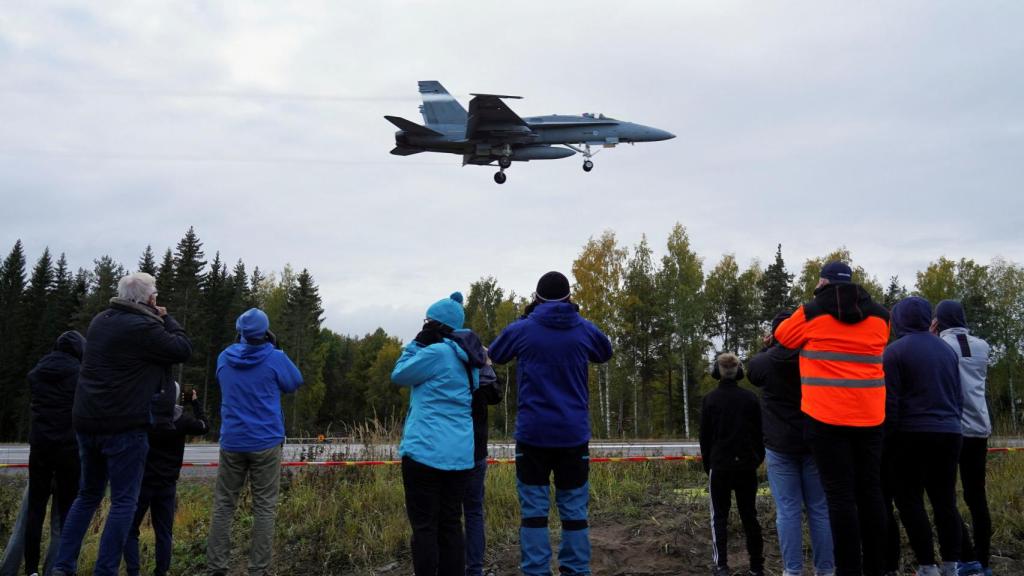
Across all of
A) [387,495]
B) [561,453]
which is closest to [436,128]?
[387,495]

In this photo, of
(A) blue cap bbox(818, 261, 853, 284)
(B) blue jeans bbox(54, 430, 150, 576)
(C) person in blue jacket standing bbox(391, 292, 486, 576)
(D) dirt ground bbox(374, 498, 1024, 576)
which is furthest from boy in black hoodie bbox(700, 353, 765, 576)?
(B) blue jeans bbox(54, 430, 150, 576)

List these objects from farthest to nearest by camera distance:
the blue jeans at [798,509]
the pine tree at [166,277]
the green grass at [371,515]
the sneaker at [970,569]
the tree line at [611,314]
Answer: the pine tree at [166,277] → the tree line at [611,314] → the green grass at [371,515] → the sneaker at [970,569] → the blue jeans at [798,509]

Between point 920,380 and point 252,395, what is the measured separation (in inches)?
193

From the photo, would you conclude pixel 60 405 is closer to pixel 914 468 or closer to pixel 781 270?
pixel 914 468

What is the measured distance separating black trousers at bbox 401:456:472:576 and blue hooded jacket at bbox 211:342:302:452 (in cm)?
168

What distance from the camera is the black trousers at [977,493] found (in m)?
5.32

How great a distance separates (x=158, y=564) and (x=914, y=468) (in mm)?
5949

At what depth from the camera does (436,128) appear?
67.9 feet

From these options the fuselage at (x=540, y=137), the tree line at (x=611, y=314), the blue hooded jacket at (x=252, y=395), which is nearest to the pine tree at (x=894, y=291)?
the tree line at (x=611, y=314)

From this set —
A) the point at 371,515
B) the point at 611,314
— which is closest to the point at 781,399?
the point at 371,515

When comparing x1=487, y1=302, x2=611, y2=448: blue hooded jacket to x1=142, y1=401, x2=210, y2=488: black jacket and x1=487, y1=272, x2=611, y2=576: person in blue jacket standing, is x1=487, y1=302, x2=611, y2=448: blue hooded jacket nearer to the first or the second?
x1=487, y1=272, x2=611, y2=576: person in blue jacket standing

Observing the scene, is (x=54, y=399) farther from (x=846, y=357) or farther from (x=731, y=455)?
(x=846, y=357)

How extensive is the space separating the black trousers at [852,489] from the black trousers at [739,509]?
89cm

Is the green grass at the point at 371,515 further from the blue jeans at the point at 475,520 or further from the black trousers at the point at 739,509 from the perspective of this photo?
the blue jeans at the point at 475,520
